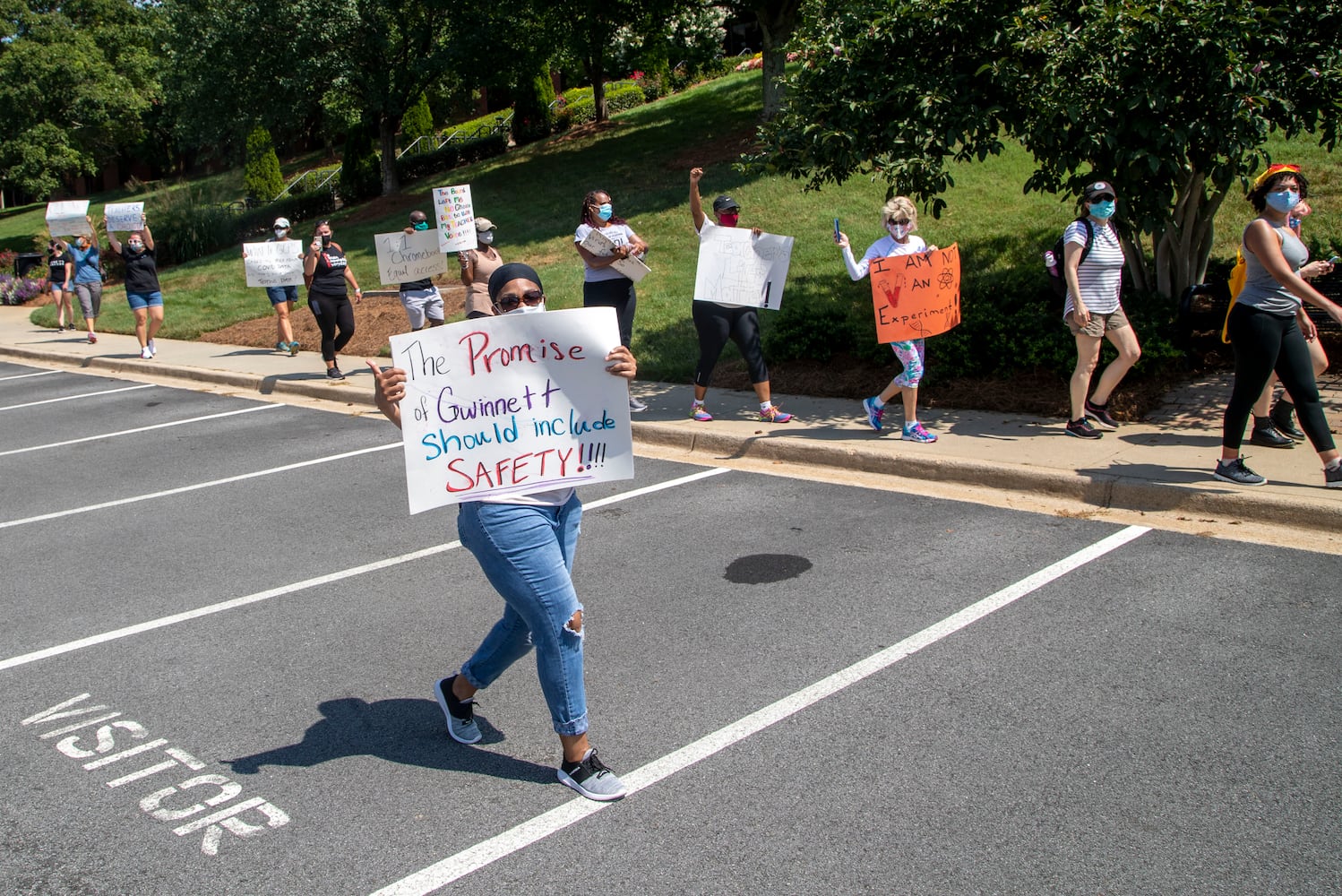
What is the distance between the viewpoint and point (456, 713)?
428cm

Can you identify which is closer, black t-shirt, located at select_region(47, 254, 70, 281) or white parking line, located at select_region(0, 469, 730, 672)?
white parking line, located at select_region(0, 469, 730, 672)

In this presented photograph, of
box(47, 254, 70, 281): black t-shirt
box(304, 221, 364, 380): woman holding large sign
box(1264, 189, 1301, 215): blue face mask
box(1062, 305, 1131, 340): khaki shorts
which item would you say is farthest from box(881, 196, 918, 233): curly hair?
box(47, 254, 70, 281): black t-shirt

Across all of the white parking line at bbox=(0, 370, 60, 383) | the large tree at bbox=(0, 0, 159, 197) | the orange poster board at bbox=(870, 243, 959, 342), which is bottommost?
the white parking line at bbox=(0, 370, 60, 383)

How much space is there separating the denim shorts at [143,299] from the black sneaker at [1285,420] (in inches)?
530

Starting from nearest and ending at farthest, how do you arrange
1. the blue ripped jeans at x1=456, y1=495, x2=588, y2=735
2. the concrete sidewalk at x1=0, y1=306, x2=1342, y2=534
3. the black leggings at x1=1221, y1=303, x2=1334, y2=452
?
the blue ripped jeans at x1=456, y1=495, x2=588, y2=735
the black leggings at x1=1221, y1=303, x2=1334, y2=452
the concrete sidewalk at x1=0, y1=306, x2=1342, y2=534

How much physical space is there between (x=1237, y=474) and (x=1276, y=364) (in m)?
0.68

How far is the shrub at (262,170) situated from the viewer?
43469 mm

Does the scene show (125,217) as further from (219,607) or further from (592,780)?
(592,780)

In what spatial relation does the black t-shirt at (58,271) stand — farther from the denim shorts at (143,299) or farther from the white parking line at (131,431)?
the white parking line at (131,431)

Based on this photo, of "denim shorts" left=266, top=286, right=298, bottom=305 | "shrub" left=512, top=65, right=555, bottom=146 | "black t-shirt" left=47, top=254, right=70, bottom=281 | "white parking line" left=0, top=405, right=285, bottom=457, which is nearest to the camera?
"white parking line" left=0, top=405, right=285, bottom=457

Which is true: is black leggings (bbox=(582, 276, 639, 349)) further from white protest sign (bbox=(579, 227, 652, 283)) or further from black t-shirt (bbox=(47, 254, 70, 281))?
black t-shirt (bbox=(47, 254, 70, 281))

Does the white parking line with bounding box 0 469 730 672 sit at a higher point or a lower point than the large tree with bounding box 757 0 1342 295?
lower

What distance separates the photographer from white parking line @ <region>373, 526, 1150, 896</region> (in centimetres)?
345

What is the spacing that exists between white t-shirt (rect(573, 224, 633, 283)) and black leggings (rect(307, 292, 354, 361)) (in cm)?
435
